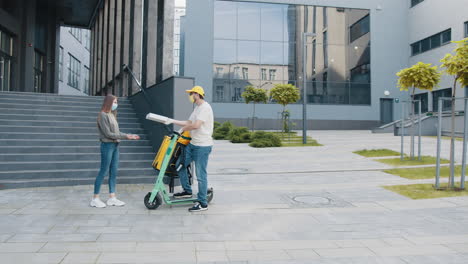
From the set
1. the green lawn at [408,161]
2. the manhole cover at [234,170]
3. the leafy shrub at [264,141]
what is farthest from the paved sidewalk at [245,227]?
the leafy shrub at [264,141]

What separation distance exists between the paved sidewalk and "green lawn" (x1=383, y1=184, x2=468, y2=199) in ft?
1.06

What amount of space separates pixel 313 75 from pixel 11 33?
2094 centimetres

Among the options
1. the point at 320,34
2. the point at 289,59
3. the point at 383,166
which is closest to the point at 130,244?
the point at 383,166

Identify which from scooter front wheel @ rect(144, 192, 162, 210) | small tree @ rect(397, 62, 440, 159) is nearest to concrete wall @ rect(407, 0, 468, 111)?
small tree @ rect(397, 62, 440, 159)

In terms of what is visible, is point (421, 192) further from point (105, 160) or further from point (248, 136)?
point (248, 136)

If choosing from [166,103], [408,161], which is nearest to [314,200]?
[166,103]

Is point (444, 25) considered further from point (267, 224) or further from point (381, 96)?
point (267, 224)

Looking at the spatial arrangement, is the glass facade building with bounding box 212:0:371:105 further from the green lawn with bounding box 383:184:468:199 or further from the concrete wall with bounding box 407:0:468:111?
the green lawn with bounding box 383:184:468:199

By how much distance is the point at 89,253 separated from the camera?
12.4ft

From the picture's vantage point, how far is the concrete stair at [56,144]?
25.2 ft

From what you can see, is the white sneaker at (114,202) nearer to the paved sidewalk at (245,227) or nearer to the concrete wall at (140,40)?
the paved sidewalk at (245,227)

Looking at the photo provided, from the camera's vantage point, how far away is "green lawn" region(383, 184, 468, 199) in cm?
717

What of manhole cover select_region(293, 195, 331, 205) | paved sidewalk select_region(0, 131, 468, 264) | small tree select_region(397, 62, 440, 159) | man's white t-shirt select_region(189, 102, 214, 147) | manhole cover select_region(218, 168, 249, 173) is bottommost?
paved sidewalk select_region(0, 131, 468, 264)

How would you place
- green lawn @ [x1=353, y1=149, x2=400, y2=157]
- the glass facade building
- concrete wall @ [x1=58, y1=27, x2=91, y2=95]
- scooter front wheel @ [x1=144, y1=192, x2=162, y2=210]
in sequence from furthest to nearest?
concrete wall @ [x1=58, y1=27, x2=91, y2=95]
the glass facade building
green lawn @ [x1=353, y1=149, x2=400, y2=157]
scooter front wheel @ [x1=144, y1=192, x2=162, y2=210]
